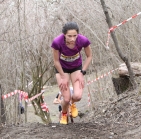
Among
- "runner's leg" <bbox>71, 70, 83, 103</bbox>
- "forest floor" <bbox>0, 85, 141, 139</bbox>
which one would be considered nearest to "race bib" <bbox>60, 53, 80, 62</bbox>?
"runner's leg" <bbox>71, 70, 83, 103</bbox>

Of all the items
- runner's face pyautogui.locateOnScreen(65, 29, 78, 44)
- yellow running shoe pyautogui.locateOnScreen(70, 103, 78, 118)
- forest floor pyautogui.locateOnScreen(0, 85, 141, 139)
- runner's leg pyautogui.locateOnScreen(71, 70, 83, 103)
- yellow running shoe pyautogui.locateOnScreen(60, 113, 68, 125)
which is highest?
runner's face pyautogui.locateOnScreen(65, 29, 78, 44)

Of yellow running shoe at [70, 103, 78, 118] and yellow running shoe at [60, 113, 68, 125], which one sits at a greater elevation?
yellow running shoe at [70, 103, 78, 118]

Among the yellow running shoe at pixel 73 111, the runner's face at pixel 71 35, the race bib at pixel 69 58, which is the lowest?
the yellow running shoe at pixel 73 111

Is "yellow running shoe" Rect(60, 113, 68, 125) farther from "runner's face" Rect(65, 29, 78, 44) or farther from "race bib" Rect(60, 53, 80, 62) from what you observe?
"runner's face" Rect(65, 29, 78, 44)

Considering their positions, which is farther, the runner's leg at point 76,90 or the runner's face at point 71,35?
the runner's leg at point 76,90

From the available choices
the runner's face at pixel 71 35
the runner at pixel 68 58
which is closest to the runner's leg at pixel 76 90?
the runner at pixel 68 58

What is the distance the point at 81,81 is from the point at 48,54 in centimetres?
378

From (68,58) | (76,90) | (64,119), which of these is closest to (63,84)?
(76,90)

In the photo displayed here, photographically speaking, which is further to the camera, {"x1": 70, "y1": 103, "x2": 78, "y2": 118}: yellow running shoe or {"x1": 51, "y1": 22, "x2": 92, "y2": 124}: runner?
{"x1": 70, "y1": 103, "x2": 78, "y2": 118}: yellow running shoe

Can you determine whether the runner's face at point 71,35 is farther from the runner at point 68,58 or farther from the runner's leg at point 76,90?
the runner's leg at point 76,90

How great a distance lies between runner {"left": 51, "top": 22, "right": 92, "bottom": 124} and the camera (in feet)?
16.5

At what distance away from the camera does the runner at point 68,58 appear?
16.5 feet

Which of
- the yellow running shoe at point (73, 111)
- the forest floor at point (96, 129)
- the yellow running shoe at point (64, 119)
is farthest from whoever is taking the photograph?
the yellow running shoe at point (73, 111)

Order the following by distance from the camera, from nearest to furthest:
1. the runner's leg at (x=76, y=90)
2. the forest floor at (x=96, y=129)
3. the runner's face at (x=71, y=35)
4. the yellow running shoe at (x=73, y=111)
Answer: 1. the forest floor at (x=96, y=129)
2. the runner's face at (x=71, y=35)
3. the runner's leg at (x=76, y=90)
4. the yellow running shoe at (x=73, y=111)
